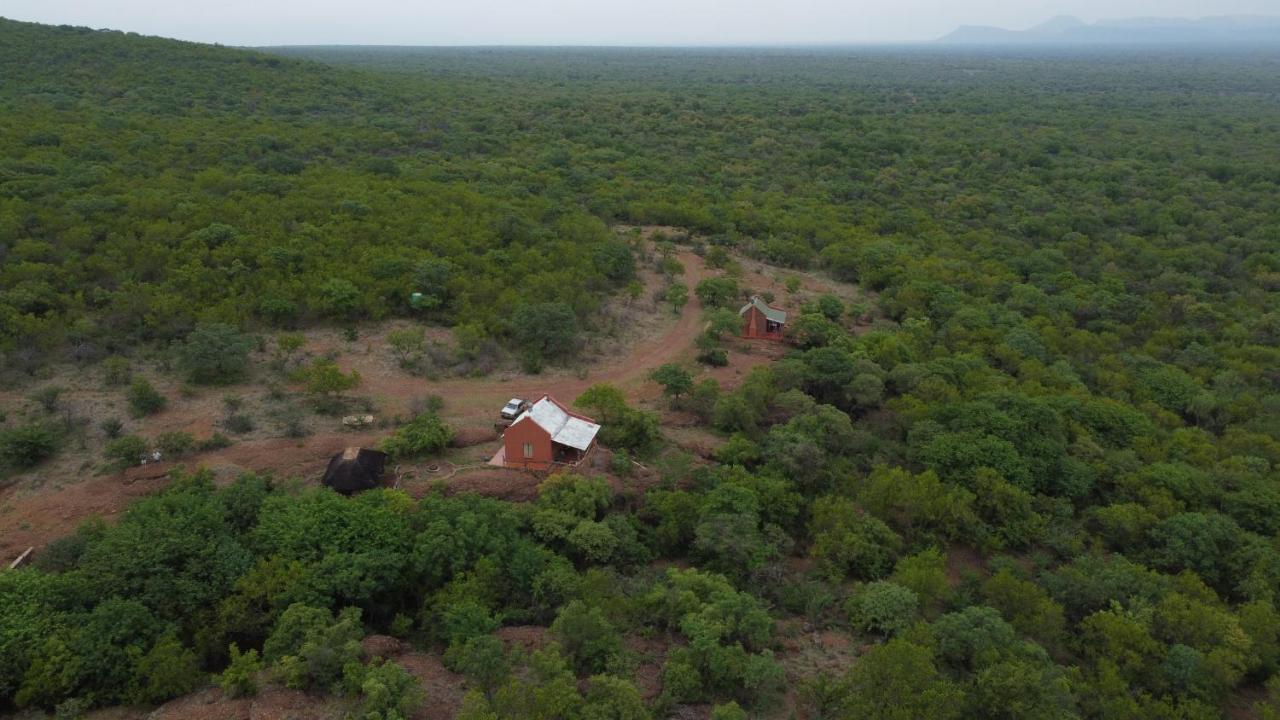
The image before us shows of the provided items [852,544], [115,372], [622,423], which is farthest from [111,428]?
[852,544]

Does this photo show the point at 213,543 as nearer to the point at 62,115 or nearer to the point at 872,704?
the point at 872,704

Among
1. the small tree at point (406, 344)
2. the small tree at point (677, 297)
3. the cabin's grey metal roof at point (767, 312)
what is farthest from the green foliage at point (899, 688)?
the small tree at point (677, 297)

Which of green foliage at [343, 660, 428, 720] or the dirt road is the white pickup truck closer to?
the dirt road

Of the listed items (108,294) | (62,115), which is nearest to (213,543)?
(108,294)

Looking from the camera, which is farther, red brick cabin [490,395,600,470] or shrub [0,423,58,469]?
red brick cabin [490,395,600,470]

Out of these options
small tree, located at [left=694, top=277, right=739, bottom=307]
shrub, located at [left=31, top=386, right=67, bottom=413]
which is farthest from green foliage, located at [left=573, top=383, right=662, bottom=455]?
shrub, located at [left=31, top=386, right=67, bottom=413]

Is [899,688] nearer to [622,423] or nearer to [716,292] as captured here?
[622,423]
